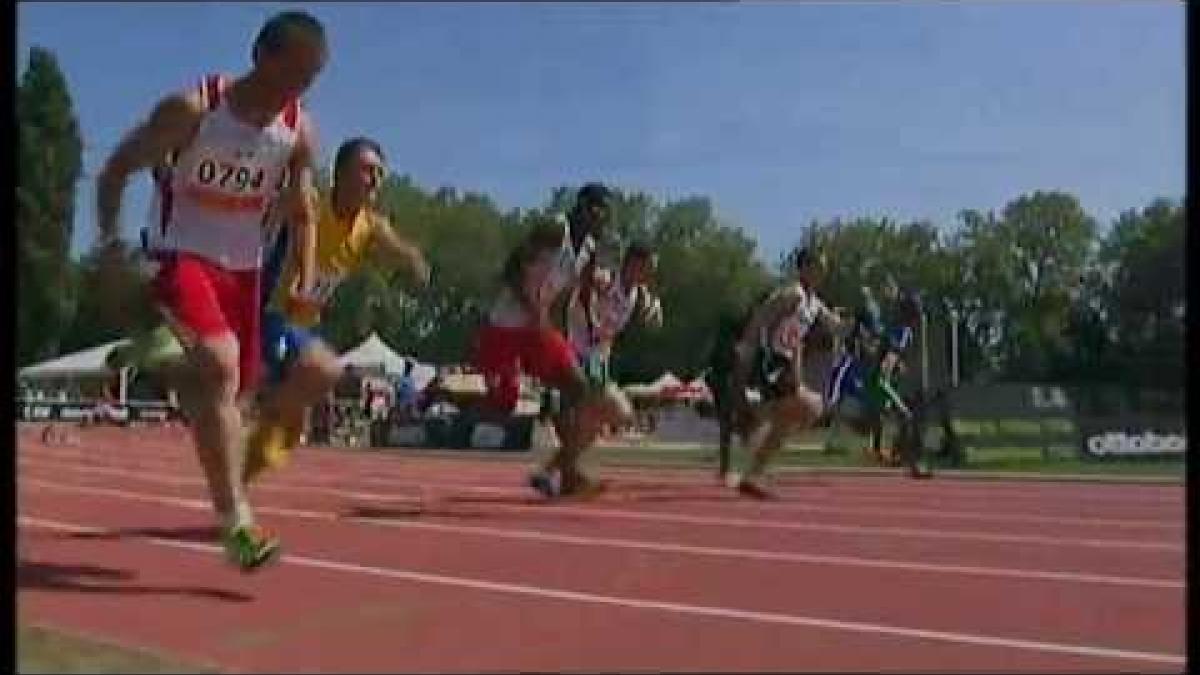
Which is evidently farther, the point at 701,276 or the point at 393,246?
the point at 701,276

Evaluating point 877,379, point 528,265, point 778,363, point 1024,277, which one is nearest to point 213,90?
point 528,265

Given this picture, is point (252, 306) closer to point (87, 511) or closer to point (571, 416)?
point (87, 511)

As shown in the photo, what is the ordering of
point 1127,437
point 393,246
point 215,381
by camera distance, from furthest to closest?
point 1127,437 → point 393,246 → point 215,381

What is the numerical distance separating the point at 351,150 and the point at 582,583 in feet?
5.07

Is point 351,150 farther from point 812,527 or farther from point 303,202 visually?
point 812,527

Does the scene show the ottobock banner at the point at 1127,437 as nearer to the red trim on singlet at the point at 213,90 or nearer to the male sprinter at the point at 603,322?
the male sprinter at the point at 603,322

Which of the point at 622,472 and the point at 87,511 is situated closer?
the point at 87,511

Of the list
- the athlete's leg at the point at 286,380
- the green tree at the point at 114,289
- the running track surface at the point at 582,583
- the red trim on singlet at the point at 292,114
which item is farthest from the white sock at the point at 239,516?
the red trim on singlet at the point at 292,114

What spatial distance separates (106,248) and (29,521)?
3.13 ft

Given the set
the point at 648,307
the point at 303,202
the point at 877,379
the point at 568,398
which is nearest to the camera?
the point at 303,202

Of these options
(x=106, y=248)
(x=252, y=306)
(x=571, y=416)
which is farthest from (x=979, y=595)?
(x=571, y=416)

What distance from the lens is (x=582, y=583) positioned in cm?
438

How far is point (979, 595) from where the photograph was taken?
431 centimetres

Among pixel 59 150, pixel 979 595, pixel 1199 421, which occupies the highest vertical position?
pixel 59 150
